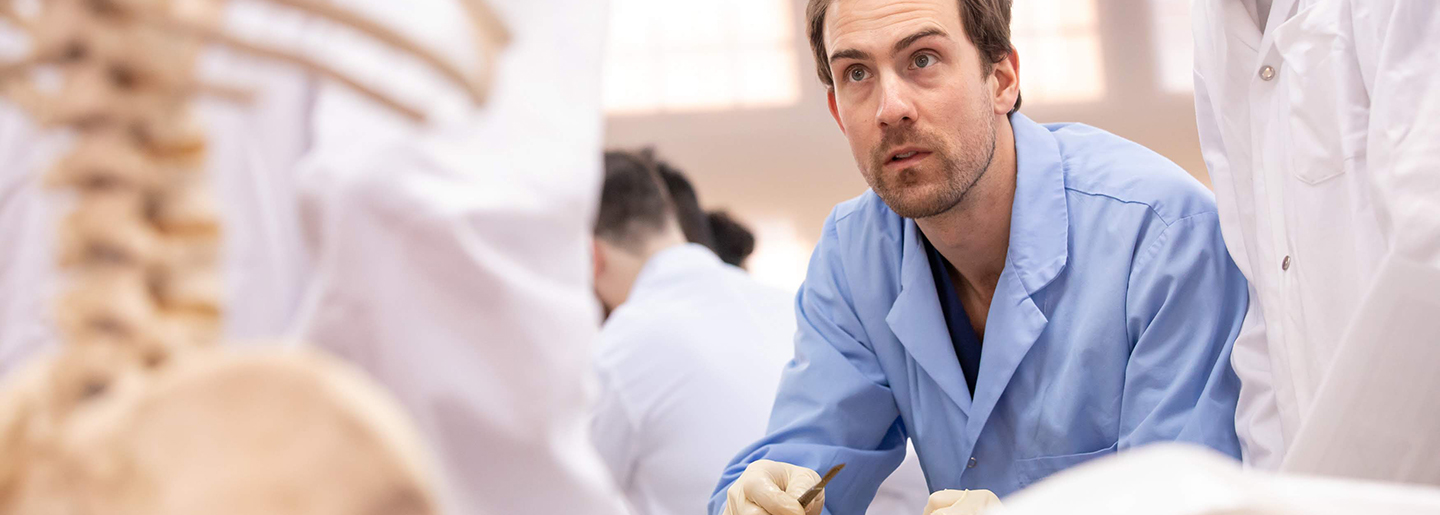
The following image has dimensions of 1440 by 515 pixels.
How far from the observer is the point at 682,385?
5.01 feet

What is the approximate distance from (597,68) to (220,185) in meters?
0.21

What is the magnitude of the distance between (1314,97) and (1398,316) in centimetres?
21

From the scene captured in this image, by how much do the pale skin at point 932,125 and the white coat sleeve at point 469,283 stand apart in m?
0.79

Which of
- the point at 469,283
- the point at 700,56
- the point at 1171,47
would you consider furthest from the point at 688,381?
the point at 1171,47

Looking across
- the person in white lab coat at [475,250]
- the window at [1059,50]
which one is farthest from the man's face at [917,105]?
the window at [1059,50]

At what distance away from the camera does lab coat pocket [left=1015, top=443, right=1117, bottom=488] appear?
1.12 meters

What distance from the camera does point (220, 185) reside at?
0.56m

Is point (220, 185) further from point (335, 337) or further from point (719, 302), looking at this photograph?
point (719, 302)

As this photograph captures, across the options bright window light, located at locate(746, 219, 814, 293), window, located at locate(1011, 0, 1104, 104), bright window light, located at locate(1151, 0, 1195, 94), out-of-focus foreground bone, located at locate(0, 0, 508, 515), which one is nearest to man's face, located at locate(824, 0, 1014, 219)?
out-of-focus foreground bone, located at locate(0, 0, 508, 515)

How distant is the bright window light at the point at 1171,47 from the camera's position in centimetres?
395

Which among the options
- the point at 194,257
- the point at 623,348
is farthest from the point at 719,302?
the point at 194,257

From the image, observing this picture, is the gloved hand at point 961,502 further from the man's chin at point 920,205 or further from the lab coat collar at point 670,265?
the lab coat collar at point 670,265

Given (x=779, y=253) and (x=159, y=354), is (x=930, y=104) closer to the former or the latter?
(x=159, y=354)

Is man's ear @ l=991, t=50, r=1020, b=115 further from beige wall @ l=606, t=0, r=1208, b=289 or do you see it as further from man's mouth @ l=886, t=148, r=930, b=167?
beige wall @ l=606, t=0, r=1208, b=289
